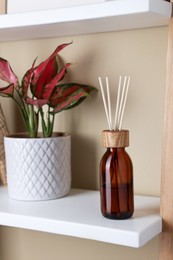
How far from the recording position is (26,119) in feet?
2.71

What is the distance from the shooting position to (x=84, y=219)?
26.8 inches

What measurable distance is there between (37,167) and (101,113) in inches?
6.4

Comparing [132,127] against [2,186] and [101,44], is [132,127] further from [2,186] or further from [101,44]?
[2,186]

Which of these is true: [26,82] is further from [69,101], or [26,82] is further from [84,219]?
[84,219]

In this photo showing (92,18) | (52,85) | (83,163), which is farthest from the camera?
(83,163)

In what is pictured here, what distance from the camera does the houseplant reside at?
0.79m

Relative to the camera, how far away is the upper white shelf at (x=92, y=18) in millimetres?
627

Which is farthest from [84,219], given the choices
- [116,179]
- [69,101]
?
[69,101]

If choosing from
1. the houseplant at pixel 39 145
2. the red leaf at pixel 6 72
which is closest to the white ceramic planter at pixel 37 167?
the houseplant at pixel 39 145

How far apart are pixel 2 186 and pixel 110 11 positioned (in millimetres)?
445

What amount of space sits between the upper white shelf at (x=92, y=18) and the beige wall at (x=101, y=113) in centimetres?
4

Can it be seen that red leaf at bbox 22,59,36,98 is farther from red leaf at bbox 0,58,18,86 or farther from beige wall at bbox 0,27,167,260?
beige wall at bbox 0,27,167,260

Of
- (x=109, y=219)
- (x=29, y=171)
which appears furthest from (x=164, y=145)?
(x=29, y=171)

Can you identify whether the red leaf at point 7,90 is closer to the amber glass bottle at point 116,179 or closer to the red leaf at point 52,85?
the red leaf at point 52,85
